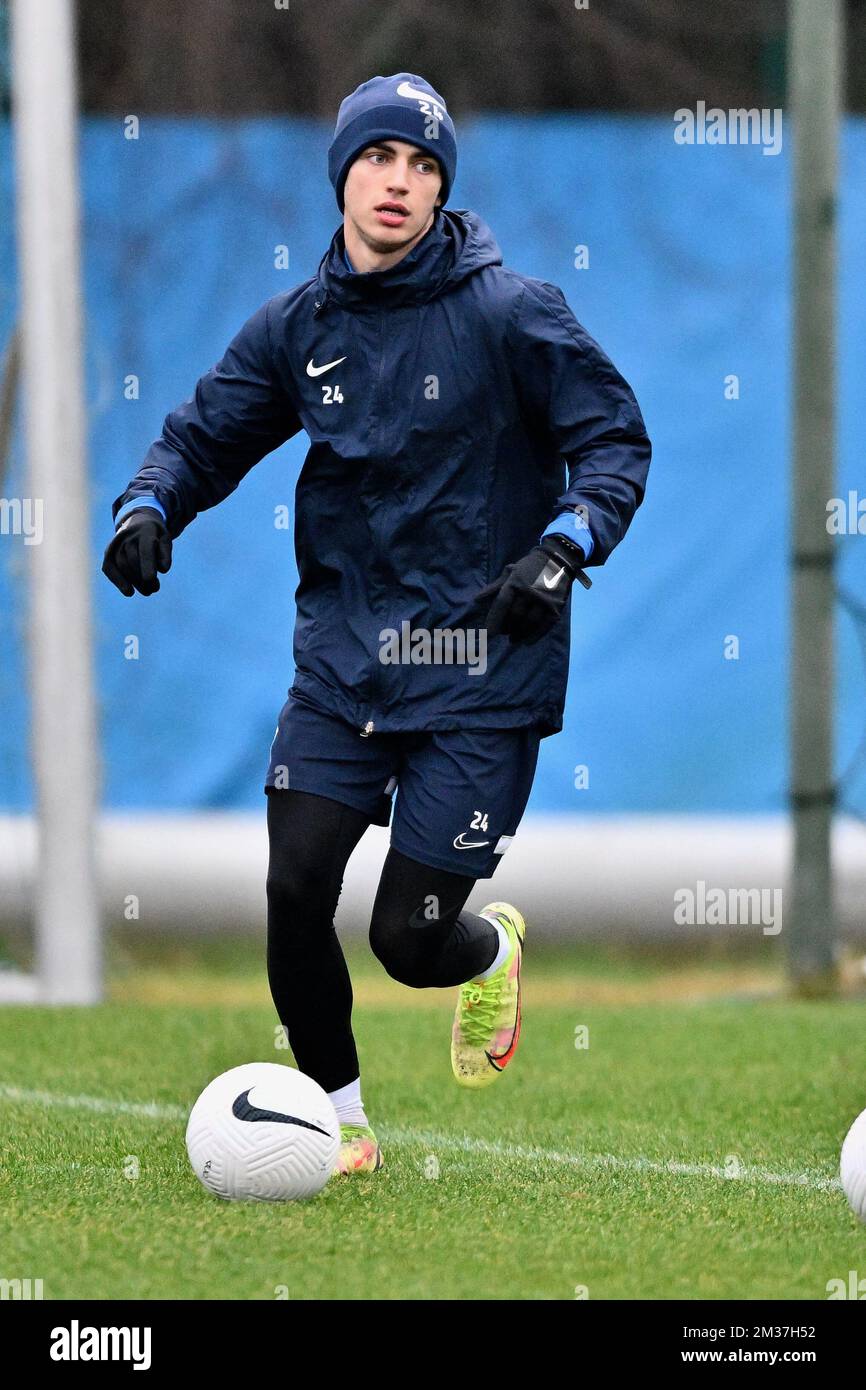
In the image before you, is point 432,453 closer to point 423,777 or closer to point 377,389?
point 377,389

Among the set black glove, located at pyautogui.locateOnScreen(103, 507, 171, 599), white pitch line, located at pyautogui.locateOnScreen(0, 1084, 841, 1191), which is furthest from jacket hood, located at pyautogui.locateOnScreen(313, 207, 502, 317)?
white pitch line, located at pyautogui.locateOnScreen(0, 1084, 841, 1191)

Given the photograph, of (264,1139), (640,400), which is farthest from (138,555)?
(640,400)

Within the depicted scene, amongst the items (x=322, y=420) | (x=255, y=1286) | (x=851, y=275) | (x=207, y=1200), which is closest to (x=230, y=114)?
(x=851, y=275)

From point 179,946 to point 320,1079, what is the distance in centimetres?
428

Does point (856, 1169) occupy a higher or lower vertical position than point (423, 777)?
lower

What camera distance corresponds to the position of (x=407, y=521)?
15.5ft

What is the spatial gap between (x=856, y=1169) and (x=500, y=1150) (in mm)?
1326

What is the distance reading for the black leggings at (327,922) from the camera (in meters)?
4.74

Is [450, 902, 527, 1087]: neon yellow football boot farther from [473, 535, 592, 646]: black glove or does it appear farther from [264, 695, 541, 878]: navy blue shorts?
[473, 535, 592, 646]: black glove

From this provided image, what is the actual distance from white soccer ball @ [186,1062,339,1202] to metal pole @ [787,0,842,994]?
440 centimetres

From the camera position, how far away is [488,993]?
5.38 meters

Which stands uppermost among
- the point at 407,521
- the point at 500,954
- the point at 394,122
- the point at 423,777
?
the point at 394,122

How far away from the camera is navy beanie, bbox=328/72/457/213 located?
468 centimetres

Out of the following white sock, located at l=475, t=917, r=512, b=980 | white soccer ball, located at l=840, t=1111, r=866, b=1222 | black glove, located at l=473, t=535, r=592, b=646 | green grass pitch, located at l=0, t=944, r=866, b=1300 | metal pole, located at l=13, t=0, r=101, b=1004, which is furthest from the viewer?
metal pole, located at l=13, t=0, r=101, b=1004
